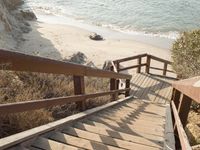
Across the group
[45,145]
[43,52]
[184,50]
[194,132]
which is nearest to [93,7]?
[43,52]

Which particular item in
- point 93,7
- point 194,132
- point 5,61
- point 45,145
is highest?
point 93,7

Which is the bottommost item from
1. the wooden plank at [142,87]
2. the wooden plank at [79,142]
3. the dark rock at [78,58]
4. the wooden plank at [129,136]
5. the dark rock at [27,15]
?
the wooden plank at [142,87]

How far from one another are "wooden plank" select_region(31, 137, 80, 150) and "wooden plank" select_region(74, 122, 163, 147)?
73cm

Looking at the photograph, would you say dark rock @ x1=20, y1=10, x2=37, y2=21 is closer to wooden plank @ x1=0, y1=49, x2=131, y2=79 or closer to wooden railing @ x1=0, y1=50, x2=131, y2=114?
wooden railing @ x1=0, y1=50, x2=131, y2=114

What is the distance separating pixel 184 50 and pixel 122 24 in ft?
66.1

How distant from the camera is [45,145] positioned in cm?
317

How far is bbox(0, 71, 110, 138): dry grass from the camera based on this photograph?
13.9 ft

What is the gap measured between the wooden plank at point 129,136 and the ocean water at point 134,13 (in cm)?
2389

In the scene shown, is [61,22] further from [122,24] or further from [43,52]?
[43,52]

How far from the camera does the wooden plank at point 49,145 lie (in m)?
3.14

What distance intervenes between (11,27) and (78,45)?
14.8 feet

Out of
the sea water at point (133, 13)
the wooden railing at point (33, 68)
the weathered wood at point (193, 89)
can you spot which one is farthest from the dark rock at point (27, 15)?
the weathered wood at point (193, 89)

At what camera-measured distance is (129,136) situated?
12.6ft

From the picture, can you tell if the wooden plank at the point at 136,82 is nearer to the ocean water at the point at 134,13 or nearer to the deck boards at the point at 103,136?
the deck boards at the point at 103,136
